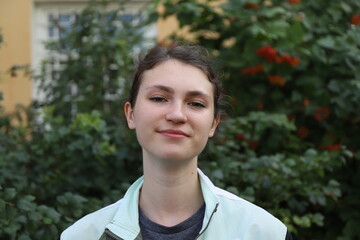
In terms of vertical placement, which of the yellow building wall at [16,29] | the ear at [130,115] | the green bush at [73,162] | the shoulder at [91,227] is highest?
the ear at [130,115]

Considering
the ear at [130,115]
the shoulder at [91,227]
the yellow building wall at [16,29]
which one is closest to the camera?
the shoulder at [91,227]

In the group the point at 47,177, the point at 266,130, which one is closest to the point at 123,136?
the point at 47,177

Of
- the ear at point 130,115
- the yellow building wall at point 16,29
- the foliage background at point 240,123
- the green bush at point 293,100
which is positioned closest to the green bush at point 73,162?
the foliage background at point 240,123

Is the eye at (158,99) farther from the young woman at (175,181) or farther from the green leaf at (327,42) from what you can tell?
the green leaf at (327,42)

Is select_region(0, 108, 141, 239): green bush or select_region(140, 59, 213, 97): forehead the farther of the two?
select_region(0, 108, 141, 239): green bush

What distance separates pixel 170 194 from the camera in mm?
1821

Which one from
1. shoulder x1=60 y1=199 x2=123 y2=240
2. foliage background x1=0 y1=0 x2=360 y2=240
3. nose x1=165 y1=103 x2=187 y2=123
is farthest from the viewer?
foliage background x1=0 y1=0 x2=360 y2=240

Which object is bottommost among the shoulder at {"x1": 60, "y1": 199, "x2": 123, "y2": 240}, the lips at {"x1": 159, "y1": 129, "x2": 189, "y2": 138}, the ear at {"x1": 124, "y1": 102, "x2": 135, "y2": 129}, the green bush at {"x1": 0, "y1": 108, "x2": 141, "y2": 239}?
the green bush at {"x1": 0, "y1": 108, "x2": 141, "y2": 239}

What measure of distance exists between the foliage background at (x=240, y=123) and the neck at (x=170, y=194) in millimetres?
926

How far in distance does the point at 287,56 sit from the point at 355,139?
0.68 meters

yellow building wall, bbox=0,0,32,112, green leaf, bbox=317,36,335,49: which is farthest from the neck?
yellow building wall, bbox=0,0,32,112

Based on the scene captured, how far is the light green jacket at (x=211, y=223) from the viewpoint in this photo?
1.76 m

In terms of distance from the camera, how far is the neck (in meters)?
1.80

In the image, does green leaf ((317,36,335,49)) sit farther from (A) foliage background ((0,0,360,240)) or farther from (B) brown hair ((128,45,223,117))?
(B) brown hair ((128,45,223,117))
